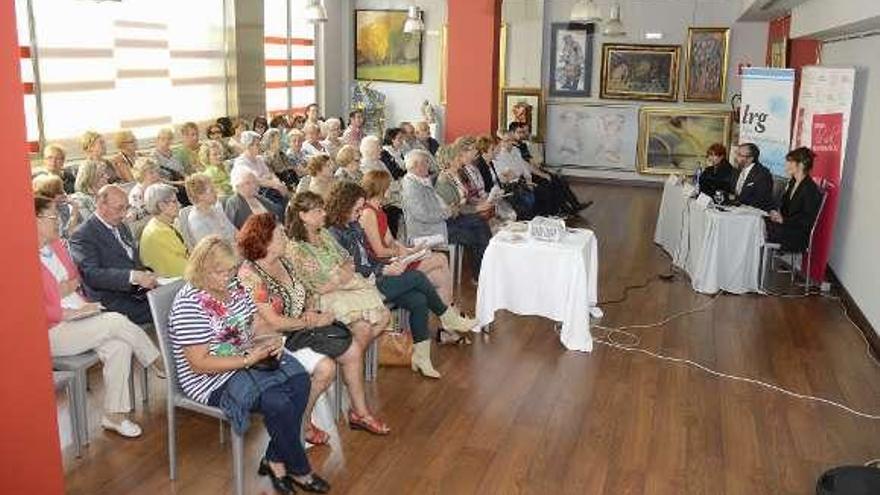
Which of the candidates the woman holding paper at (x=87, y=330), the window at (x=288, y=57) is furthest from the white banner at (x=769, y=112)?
the woman holding paper at (x=87, y=330)

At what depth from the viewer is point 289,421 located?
13.0ft

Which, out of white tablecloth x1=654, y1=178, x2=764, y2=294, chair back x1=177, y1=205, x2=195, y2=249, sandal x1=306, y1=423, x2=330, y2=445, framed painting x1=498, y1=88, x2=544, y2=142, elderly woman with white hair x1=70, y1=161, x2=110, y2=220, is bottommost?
sandal x1=306, y1=423, x2=330, y2=445

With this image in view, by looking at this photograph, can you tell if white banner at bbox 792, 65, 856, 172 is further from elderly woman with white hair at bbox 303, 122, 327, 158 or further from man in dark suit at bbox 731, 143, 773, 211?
elderly woman with white hair at bbox 303, 122, 327, 158

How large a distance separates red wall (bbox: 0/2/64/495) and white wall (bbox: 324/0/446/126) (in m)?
12.1

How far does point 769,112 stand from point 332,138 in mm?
5418

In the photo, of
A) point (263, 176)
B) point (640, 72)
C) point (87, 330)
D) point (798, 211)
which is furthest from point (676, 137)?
point (87, 330)

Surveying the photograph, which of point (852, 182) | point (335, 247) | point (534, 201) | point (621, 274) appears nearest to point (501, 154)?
point (534, 201)

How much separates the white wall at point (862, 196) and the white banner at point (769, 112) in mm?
1188

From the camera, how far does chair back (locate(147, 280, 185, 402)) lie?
398 centimetres

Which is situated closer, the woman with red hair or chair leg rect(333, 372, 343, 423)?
the woman with red hair

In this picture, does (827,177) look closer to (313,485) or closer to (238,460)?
(313,485)

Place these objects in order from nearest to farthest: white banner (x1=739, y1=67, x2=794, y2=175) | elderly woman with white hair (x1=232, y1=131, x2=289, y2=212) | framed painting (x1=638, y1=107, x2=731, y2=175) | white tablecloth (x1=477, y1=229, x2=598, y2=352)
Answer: white tablecloth (x1=477, y1=229, x2=598, y2=352), elderly woman with white hair (x1=232, y1=131, x2=289, y2=212), white banner (x1=739, y1=67, x2=794, y2=175), framed painting (x1=638, y1=107, x2=731, y2=175)

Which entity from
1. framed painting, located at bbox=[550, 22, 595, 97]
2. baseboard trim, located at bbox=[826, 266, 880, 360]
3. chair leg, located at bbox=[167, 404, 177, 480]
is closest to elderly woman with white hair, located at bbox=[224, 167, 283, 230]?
chair leg, located at bbox=[167, 404, 177, 480]

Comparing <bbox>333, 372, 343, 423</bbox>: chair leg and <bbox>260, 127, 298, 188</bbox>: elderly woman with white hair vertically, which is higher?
<bbox>260, 127, 298, 188</bbox>: elderly woman with white hair
